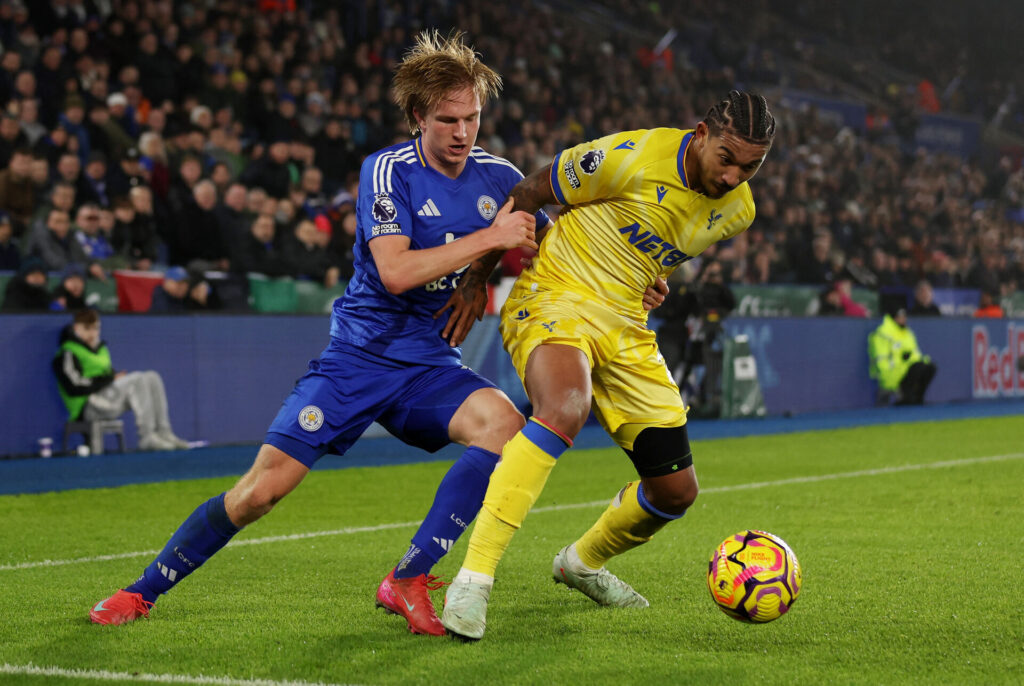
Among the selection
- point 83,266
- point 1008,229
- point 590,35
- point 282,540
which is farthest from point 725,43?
point 282,540

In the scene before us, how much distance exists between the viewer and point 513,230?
4.25 meters

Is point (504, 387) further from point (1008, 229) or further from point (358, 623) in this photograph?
point (1008, 229)

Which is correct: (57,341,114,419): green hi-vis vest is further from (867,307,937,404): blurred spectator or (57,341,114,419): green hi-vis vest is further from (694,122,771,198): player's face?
(867,307,937,404): blurred spectator

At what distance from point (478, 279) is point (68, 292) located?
23.3 feet

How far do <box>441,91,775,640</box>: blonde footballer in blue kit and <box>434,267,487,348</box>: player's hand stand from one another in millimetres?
12

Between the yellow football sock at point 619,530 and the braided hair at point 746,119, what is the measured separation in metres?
1.38

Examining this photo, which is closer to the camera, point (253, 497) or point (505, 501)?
point (505, 501)

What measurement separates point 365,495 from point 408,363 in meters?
4.31

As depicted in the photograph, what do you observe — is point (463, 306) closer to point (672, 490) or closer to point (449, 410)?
point (449, 410)

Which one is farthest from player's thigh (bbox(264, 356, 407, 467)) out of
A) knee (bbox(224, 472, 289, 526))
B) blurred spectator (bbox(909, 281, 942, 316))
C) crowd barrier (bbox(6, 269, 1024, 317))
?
blurred spectator (bbox(909, 281, 942, 316))

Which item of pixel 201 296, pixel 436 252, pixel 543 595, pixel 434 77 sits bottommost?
pixel 543 595

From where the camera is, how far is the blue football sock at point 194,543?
4.34m

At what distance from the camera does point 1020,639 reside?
4.11 meters

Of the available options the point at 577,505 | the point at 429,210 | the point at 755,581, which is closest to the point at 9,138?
the point at 577,505
